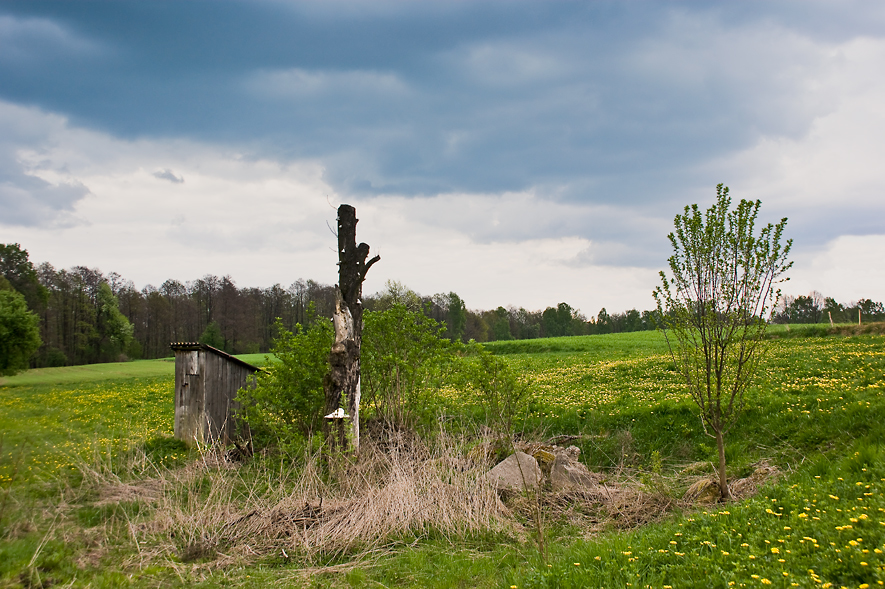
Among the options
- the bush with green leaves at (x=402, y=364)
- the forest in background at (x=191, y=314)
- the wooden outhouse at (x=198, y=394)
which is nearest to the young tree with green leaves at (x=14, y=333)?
the forest in background at (x=191, y=314)

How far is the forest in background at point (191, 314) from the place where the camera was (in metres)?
48.5

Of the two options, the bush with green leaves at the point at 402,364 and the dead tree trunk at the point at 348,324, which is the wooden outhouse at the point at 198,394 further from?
the dead tree trunk at the point at 348,324

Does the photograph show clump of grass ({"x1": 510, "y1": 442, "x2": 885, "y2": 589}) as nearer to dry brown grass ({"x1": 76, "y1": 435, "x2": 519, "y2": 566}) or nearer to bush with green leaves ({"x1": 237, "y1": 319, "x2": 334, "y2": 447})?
dry brown grass ({"x1": 76, "y1": 435, "x2": 519, "y2": 566})

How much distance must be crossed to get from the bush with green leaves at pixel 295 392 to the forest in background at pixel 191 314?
82.8 ft

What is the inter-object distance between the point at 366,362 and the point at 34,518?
5.44 m

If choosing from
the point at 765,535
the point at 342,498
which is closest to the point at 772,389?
the point at 765,535

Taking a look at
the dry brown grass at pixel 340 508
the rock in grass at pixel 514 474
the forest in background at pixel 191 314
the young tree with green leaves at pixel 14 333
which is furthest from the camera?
the forest in background at pixel 191 314

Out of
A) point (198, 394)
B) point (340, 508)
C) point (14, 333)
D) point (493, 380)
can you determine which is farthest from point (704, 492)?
point (14, 333)

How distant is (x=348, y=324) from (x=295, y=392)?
1762 mm

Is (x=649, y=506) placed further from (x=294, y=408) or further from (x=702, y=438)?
(x=294, y=408)

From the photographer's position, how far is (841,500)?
538 cm

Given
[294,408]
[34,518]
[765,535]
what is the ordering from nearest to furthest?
1. [765,535]
2. [34,518]
3. [294,408]

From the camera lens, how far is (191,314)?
6606cm

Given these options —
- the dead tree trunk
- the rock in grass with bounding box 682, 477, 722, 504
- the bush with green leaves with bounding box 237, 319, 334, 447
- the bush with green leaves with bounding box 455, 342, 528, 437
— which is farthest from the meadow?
the dead tree trunk
